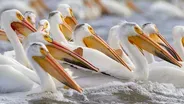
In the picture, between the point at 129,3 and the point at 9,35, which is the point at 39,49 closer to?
the point at 9,35

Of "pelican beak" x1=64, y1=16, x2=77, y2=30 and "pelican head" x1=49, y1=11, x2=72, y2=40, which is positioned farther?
"pelican beak" x1=64, y1=16, x2=77, y2=30

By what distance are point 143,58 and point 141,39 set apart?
0.22 metres

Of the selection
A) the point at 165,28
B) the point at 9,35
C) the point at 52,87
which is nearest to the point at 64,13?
the point at 9,35

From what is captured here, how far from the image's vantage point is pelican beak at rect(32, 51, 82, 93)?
6.82 m

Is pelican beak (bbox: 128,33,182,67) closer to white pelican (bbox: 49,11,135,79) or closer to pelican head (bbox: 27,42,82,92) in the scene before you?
white pelican (bbox: 49,11,135,79)

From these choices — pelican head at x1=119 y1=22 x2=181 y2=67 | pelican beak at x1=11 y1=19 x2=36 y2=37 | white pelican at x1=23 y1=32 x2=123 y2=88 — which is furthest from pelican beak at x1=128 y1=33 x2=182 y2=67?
pelican beak at x1=11 y1=19 x2=36 y2=37

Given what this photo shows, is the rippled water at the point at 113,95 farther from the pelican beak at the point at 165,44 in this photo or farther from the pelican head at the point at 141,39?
the pelican beak at the point at 165,44

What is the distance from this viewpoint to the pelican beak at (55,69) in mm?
6824

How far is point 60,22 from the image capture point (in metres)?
8.98

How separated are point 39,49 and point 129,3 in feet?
39.7

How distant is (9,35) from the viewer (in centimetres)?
834

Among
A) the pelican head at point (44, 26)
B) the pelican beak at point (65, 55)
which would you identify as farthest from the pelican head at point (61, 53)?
the pelican head at point (44, 26)

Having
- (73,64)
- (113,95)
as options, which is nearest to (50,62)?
(73,64)

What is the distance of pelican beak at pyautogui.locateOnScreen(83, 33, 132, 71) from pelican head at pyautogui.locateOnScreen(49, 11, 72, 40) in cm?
79
